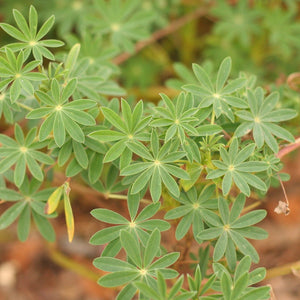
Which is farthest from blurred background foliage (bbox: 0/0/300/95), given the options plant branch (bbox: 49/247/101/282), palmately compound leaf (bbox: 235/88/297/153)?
plant branch (bbox: 49/247/101/282)

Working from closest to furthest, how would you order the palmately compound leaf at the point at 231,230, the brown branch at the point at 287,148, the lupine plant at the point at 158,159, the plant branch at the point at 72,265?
the lupine plant at the point at 158,159 → the palmately compound leaf at the point at 231,230 → the brown branch at the point at 287,148 → the plant branch at the point at 72,265

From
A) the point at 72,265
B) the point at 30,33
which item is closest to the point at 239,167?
the point at 30,33

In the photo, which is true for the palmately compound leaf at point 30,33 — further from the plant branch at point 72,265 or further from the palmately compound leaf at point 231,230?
the plant branch at point 72,265

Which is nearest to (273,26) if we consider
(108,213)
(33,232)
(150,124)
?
(150,124)

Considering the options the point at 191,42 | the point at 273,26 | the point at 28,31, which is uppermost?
the point at 191,42

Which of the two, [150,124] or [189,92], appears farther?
[189,92]

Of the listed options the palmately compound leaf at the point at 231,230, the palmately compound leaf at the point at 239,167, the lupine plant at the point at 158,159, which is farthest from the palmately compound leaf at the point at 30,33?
the palmately compound leaf at the point at 231,230

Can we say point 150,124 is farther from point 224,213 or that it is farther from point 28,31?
point 28,31

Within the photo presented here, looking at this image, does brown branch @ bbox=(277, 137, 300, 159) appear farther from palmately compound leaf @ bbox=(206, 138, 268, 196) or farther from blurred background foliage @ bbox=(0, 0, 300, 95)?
blurred background foliage @ bbox=(0, 0, 300, 95)

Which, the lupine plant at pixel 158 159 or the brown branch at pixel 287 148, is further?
the brown branch at pixel 287 148

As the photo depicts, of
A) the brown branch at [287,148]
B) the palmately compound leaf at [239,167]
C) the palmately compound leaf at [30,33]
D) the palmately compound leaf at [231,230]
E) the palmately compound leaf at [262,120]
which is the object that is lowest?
the palmately compound leaf at [231,230]

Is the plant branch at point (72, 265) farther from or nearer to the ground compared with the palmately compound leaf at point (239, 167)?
farther from the ground
